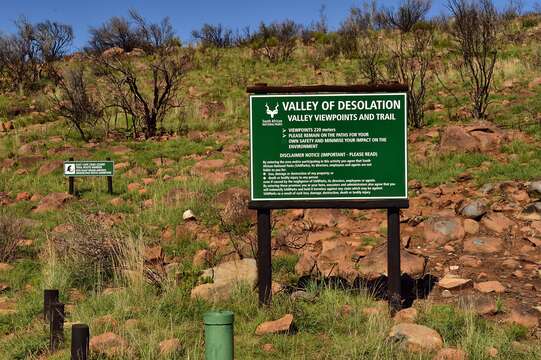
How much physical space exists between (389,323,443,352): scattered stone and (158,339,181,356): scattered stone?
1.64 meters

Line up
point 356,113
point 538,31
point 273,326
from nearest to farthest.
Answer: point 273,326
point 356,113
point 538,31

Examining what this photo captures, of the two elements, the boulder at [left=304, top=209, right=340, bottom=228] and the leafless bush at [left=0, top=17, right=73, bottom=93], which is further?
the leafless bush at [left=0, top=17, right=73, bottom=93]

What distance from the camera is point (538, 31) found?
73.4 feet

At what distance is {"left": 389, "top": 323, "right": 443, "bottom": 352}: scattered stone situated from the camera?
4562 mm

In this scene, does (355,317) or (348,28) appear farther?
(348,28)

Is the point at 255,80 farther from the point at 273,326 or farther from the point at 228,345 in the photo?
the point at 228,345

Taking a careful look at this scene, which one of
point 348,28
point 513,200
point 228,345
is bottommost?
point 228,345

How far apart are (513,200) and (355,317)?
13.2ft

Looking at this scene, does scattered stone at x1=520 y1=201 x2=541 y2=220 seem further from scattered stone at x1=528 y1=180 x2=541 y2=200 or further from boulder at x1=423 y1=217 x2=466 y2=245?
boulder at x1=423 y1=217 x2=466 y2=245

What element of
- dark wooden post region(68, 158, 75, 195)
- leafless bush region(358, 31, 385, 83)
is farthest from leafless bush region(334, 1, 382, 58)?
dark wooden post region(68, 158, 75, 195)

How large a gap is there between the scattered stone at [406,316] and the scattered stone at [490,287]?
934mm

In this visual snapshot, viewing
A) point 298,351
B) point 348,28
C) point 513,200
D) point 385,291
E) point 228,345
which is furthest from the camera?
point 348,28

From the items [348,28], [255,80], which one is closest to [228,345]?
[255,80]

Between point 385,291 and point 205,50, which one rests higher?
point 205,50
